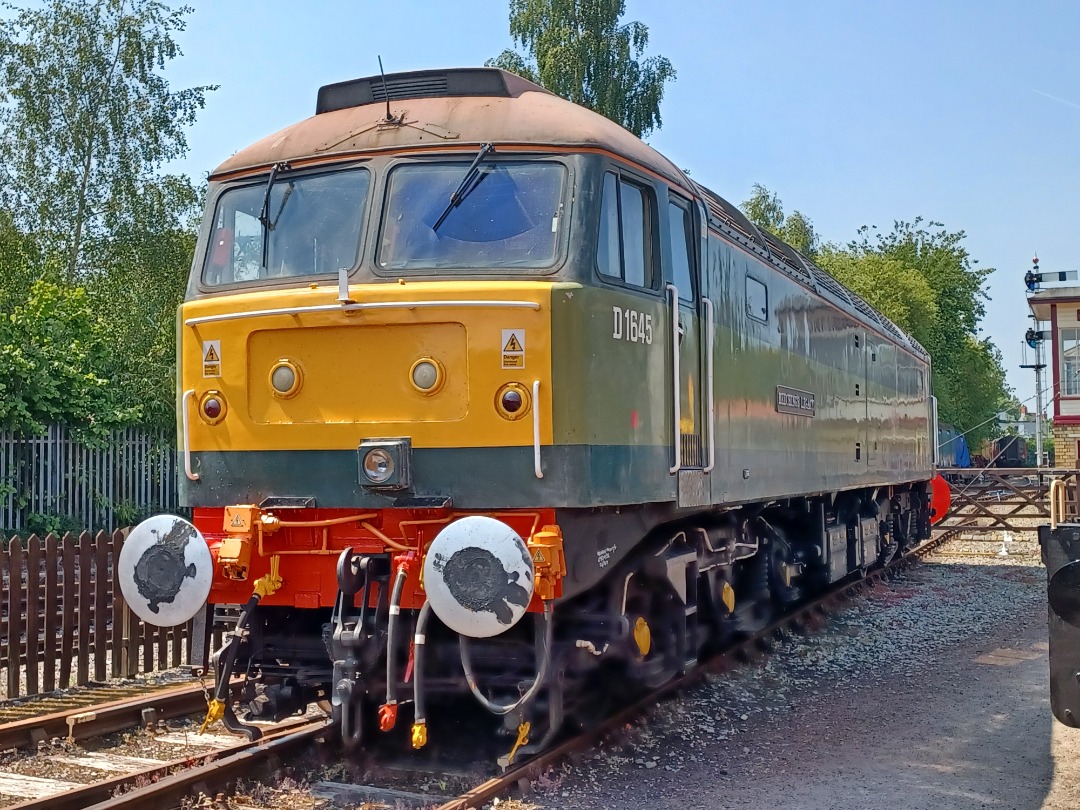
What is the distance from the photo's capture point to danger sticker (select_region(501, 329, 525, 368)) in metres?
5.57

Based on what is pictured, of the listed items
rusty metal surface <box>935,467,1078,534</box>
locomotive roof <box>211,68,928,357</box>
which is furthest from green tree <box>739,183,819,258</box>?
locomotive roof <box>211,68,928,357</box>

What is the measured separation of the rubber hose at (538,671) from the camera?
5520mm

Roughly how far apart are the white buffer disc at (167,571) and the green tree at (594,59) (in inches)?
985

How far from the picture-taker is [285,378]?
599 cm

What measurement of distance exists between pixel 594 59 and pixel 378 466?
2578 cm

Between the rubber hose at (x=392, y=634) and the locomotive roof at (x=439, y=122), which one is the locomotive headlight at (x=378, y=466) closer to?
the rubber hose at (x=392, y=634)

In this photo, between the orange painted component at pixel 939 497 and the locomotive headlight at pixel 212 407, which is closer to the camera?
the locomotive headlight at pixel 212 407

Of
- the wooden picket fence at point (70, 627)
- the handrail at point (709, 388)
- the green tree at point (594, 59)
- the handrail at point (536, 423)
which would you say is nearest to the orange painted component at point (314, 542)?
the handrail at point (536, 423)

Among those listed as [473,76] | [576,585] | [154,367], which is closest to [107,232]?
[154,367]

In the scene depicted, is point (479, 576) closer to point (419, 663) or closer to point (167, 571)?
point (419, 663)

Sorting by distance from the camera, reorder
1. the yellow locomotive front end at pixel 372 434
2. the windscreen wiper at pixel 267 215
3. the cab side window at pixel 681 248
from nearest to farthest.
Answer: the yellow locomotive front end at pixel 372 434 → the windscreen wiper at pixel 267 215 → the cab side window at pixel 681 248

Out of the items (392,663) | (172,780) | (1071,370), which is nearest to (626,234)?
(392,663)

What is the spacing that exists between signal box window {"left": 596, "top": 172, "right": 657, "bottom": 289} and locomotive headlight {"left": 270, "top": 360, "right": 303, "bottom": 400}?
1678 millimetres

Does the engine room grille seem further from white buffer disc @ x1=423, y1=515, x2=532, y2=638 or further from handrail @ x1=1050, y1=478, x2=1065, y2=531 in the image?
handrail @ x1=1050, y1=478, x2=1065, y2=531
